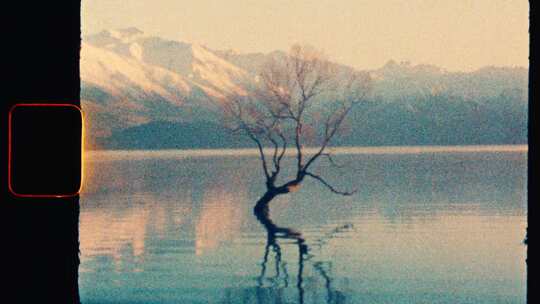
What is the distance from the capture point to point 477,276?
52531 millimetres
